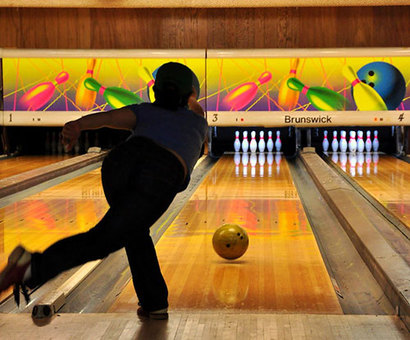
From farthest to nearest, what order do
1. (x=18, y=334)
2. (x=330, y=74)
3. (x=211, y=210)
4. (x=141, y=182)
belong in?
(x=330, y=74)
(x=211, y=210)
(x=18, y=334)
(x=141, y=182)

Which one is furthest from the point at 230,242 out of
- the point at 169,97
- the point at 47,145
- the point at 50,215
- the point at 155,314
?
the point at 47,145

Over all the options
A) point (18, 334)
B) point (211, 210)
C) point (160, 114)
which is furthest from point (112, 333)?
point (211, 210)

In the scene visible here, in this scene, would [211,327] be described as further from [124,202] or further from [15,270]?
[15,270]

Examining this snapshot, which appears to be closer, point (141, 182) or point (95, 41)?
point (141, 182)

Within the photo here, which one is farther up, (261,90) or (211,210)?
(261,90)

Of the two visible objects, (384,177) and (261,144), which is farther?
(261,144)

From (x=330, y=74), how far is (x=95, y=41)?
8.16 feet

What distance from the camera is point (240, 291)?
2732 millimetres

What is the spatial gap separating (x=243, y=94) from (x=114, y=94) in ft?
4.35

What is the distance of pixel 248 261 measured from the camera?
3203 mm

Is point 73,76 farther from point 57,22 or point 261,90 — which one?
point 261,90

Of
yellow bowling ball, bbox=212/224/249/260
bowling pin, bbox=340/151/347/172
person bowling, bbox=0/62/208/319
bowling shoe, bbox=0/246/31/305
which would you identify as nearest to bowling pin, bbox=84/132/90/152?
bowling pin, bbox=340/151/347/172

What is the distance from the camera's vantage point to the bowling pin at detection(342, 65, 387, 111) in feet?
23.6

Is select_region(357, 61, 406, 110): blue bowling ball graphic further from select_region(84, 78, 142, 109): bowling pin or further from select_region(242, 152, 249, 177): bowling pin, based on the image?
select_region(84, 78, 142, 109): bowling pin
